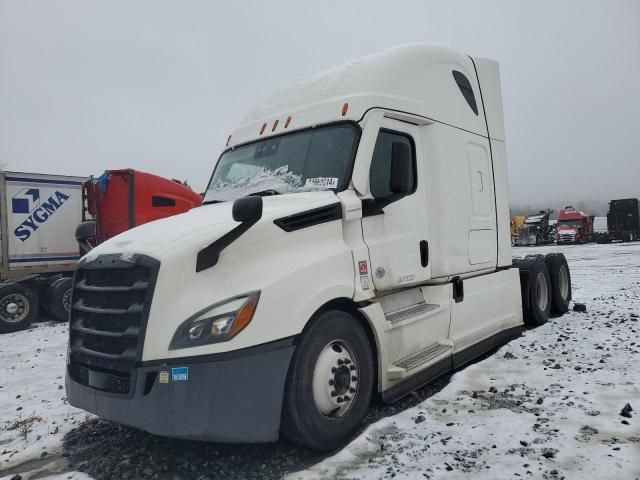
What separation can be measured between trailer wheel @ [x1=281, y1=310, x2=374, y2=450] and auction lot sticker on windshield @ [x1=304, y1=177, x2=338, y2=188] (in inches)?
44.6

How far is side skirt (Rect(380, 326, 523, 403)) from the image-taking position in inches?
172

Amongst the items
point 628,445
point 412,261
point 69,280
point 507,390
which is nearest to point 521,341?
point 507,390

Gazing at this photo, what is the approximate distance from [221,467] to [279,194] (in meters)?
2.29

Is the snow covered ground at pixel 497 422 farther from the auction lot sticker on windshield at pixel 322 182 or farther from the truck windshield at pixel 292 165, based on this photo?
the truck windshield at pixel 292 165

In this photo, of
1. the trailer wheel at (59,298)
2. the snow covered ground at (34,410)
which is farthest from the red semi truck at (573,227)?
the snow covered ground at (34,410)

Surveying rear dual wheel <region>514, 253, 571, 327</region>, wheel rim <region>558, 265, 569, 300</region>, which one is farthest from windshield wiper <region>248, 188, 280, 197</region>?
wheel rim <region>558, 265, 569, 300</region>

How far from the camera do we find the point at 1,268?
37.5ft

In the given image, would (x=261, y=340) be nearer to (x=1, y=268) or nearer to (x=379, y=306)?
(x=379, y=306)

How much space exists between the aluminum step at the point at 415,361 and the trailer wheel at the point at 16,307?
31.9 feet

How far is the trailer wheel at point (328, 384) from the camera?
11.5ft

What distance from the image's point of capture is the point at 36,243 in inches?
472

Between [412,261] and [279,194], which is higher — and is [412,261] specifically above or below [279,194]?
below

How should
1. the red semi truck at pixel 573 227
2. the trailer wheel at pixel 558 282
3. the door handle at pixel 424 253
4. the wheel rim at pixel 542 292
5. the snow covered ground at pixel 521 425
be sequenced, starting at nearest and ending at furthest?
the snow covered ground at pixel 521 425 → the door handle at pixel 424 253 → the wheel rim at pixel 542 292 → the trailer wheel at pixel 558 282 → the red semi truck at pixel 573 227

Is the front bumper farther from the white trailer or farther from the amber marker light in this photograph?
the white trailer
